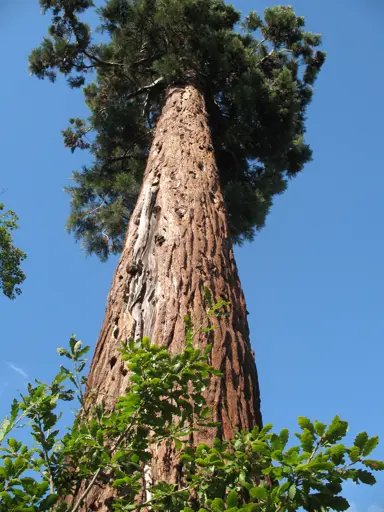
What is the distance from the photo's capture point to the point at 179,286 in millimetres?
3125

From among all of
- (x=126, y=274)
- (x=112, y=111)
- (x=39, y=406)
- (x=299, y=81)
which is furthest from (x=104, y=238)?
(x=39, y=406)

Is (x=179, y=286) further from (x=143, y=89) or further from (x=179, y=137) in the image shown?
(x=143, y=89)

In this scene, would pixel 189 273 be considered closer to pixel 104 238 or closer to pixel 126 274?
pixel 126 274

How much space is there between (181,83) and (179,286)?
514 centimetres

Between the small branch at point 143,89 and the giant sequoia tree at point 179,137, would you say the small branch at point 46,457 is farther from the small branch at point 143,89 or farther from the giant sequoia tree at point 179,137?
the small branch at point 143,89

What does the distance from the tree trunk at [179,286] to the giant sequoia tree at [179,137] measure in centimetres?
1

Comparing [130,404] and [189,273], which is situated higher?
[189,273]

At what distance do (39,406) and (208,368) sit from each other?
1.80 feet

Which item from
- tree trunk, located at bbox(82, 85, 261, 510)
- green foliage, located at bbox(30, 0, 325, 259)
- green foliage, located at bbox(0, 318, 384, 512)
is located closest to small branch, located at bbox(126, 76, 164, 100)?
green foliage, located at bbox(30, 0, 325, 259)

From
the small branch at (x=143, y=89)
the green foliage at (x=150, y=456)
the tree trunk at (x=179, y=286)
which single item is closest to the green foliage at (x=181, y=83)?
the small branch at (x=143, y=89)

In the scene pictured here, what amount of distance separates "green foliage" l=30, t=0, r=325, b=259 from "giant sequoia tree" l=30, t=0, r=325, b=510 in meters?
0.02

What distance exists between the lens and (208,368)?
149cm

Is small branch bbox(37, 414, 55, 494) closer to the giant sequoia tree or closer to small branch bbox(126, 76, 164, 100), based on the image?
the giant sequoia tree

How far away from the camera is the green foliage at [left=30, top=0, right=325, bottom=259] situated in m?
8.36
